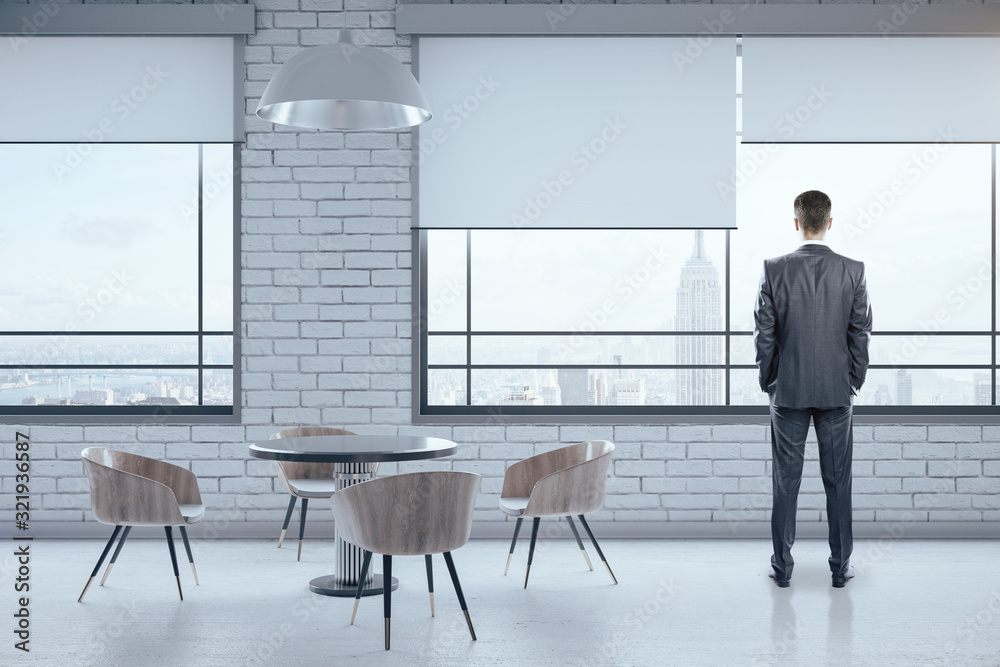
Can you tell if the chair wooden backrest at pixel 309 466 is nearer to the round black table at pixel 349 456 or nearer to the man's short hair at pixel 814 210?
the round black table at pixel 349 456

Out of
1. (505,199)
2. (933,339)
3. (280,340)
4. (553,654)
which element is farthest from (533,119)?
(553,654)

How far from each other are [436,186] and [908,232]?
277 centimetres

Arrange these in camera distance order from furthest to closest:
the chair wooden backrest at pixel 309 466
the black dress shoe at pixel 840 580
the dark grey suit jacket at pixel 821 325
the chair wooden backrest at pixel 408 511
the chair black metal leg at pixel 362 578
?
the chair wooden backrest at pixel 309 466
the black dress shoe at pixel 840 580
the dark grey suit jacket at pixel 821 325
the chair black metal leg at pixel 362 578
the chair wooden backrest at pixel 408 511

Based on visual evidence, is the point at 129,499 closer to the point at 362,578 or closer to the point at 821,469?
the point at 362,578

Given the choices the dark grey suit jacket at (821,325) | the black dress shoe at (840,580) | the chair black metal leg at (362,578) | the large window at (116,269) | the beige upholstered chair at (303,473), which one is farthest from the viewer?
the large window at (116,269)

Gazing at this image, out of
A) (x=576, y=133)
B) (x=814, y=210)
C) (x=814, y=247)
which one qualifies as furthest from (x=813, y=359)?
(x=576, y=133)

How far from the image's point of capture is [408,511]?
9.26ft

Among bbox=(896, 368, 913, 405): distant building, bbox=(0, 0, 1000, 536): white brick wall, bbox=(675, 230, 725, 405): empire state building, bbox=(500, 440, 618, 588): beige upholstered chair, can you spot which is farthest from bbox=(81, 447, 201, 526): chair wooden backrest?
bbox=(896, 368, 913, 405): distant building

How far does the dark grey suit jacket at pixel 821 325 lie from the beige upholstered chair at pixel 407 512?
1.54 metres

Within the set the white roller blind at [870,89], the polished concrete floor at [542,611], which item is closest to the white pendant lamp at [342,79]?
the polished concrete floor at [542,611]

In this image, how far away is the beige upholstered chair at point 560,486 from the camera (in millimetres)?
3459

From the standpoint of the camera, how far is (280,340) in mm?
4633

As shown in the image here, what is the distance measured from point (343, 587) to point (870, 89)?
393 cm

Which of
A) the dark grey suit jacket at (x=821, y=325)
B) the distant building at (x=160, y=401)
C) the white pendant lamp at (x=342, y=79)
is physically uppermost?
the white pendant lamp at (x=342, y=79)
